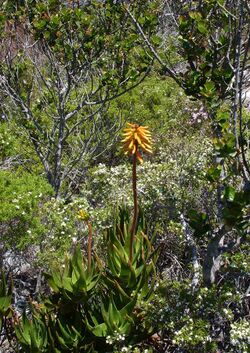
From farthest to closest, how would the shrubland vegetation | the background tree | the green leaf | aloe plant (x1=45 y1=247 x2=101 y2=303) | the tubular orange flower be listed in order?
the background tree
aloe plant (x1=45 y1=247 x2=101 y2=303)
the shrubland vegetation
the tubular orange flower
the green leaf

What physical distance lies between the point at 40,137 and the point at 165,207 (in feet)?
10.2

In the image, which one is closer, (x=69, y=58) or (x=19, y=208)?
(x=19, y=208)

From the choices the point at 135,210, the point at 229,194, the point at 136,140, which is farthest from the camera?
the point at 135,210

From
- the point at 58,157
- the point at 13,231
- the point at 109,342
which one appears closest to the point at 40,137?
the point at 58,157

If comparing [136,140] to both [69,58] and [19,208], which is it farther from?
[69,58]

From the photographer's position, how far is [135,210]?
3.93 meters

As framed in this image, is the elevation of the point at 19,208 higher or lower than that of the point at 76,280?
higher

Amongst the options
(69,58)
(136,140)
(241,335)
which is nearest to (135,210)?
(136,140)

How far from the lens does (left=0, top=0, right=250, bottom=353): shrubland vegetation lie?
157 inches

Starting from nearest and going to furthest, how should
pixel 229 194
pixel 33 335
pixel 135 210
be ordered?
1. pixel 229 194
2. pixel 135 210
3. pixel 33 335

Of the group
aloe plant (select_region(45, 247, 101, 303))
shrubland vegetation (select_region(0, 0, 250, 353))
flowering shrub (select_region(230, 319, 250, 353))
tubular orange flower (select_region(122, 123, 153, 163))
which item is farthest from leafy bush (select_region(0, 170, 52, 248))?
flowering shrub (select_region(230, 319, 250, 353))

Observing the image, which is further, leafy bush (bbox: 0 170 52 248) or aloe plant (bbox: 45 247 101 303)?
leafy bush (bbox: 0 170 52 248)

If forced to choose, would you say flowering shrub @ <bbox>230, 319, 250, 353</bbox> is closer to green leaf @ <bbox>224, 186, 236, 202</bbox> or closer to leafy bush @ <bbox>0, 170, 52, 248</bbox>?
green leaf @ <bbox>224, 186, 236, 202</bbox>

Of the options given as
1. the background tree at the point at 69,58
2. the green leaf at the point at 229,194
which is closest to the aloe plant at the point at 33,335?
the green leaf at the point at 229,194
